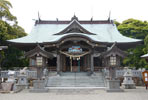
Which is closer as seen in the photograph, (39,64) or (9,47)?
(39,64)

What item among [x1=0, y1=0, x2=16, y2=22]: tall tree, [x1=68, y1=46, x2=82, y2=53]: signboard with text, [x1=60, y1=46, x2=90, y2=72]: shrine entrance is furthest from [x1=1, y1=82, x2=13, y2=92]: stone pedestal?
[x1=0, y1=0, x2=16, y2=22]: tall tree

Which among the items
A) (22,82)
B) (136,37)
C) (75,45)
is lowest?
(22,82)

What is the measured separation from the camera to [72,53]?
62.5ft

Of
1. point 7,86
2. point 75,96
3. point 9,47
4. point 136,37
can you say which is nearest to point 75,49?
point 7,86

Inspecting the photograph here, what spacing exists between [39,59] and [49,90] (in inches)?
96.6

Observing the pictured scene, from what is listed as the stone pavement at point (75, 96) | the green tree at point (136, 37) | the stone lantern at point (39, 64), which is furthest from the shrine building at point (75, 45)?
the stone pavement at point (75, 96)

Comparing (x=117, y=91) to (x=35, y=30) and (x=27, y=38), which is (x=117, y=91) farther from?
(x=35, y=30)

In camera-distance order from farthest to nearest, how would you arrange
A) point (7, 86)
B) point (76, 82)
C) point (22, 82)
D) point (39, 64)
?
point (76, 82)
point (22, 82)
point (7, 86)
point (39, 64)

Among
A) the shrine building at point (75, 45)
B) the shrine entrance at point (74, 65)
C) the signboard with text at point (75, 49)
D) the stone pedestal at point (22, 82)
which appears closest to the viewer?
the stone pedestal at point (22, 82)

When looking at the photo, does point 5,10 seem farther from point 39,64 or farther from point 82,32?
point 39,64

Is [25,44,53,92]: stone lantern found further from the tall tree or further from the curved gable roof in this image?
the tall tree

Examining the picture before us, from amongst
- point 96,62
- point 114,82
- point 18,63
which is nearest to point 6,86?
point 114,82

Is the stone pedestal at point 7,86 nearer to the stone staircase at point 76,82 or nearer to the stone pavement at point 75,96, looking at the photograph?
the stone pavement at point 75,96

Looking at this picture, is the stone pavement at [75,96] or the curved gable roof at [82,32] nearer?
the stone pavement at [75,96]
